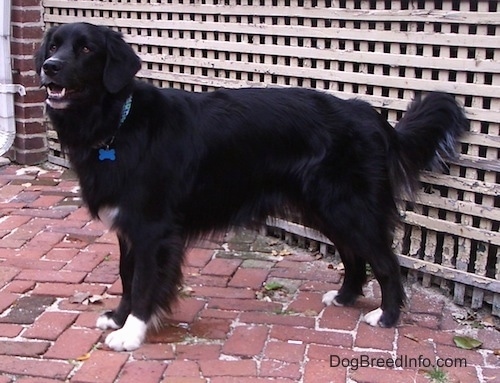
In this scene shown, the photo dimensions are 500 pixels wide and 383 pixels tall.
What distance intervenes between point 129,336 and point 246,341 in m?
0.53

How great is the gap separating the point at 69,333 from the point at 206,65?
7.58ft

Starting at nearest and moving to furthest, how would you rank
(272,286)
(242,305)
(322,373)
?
(322,373) < (242,305) < (272,286)

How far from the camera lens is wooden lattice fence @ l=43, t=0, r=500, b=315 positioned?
3553 millimetres

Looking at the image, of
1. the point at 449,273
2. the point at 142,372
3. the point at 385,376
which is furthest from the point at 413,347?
the point at 142,372

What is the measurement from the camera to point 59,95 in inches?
120

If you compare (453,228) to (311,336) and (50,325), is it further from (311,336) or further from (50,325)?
(50,325)

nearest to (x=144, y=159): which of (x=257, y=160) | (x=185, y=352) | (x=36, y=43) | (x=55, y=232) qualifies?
(x=257, y=160)

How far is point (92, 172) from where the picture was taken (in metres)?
3.21

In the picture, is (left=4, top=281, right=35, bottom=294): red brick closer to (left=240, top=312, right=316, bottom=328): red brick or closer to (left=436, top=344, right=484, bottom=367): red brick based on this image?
(left=240, top=312, right=316, bottom=328): red brick

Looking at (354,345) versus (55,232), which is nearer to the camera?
(354,345)

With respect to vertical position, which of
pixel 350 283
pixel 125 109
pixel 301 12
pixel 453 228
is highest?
pixel 301 12

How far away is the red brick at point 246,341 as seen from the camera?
3.19 m

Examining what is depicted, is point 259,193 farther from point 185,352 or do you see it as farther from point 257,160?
point 185,352

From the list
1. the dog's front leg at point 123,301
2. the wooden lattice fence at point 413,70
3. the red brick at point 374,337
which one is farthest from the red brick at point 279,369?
the wooden lattice fence at point 413,70
